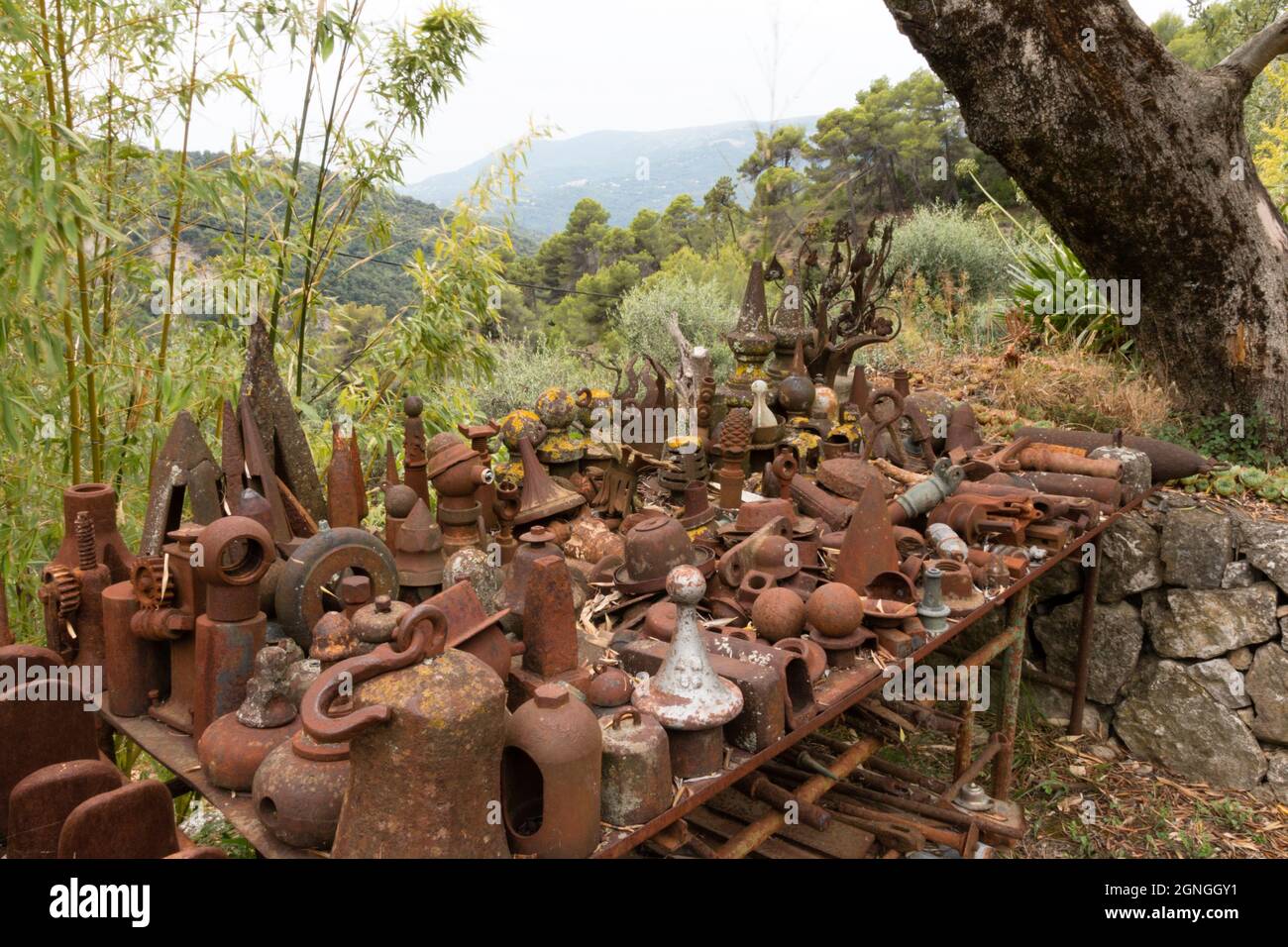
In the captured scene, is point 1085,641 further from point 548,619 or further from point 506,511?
point 548,619

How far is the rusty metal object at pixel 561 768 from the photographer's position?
5.52 ft

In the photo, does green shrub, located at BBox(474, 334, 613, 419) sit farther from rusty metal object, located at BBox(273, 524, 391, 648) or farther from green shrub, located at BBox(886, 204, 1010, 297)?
rusty metal object, located at BBox(273, 524, 391, 648)

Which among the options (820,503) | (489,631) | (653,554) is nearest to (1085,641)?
(820,503)

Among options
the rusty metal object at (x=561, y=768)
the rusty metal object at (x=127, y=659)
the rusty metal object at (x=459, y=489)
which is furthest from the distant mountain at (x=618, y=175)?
the rusty metal object at (x=561, y=768)

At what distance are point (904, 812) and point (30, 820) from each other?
2.68m

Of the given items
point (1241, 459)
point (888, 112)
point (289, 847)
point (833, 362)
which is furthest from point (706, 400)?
point (888, 112)

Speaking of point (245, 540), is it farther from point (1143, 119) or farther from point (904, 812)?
point (1143, 119)

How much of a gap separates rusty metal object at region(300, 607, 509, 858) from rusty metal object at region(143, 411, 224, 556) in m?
1.09

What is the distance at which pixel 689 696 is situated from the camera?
6.59 ft

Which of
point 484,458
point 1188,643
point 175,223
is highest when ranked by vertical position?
point 175,223

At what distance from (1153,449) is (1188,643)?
109 centimetres

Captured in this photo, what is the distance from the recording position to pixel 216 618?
2033 mm

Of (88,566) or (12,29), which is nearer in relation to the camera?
(88,566)

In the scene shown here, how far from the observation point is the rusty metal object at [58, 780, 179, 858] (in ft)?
5.21
